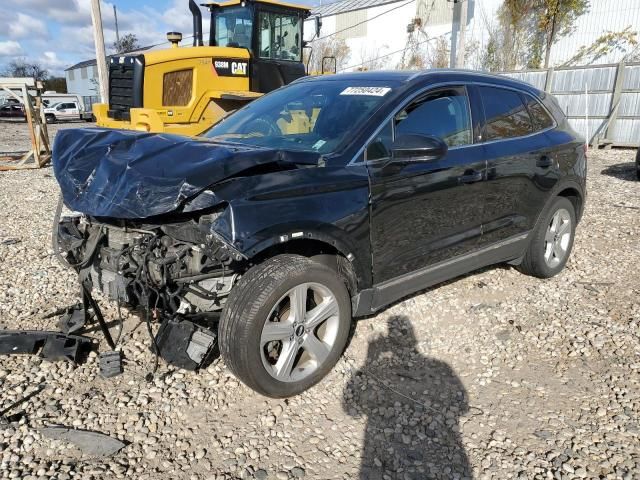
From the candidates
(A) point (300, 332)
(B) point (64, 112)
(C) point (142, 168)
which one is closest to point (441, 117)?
(A) point (300, 332)

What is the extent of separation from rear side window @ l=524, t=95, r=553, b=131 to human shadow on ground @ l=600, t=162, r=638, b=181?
7034 millimetres

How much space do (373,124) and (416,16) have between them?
92.6 feet

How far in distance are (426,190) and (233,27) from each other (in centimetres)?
808

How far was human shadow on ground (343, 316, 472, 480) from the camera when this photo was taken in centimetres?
251

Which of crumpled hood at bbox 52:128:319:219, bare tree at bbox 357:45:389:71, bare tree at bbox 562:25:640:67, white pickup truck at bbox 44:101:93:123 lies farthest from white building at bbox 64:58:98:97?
crumpled hood at bbox 52:128:319:219

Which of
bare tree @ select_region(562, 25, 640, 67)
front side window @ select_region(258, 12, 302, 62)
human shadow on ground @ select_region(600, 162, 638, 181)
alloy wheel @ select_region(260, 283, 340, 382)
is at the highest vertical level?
bare tree @ select_region(562, 25, 640, 67)

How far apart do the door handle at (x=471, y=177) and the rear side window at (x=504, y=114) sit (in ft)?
1.13

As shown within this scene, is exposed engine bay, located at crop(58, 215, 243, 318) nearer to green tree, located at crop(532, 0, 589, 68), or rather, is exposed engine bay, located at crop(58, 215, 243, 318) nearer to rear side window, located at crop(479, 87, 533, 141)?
rear side window, located at crop(479, 87, 533, 141)

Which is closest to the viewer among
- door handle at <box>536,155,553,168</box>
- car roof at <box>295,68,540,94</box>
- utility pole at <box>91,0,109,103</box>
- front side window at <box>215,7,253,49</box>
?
car roof at <box>295,68,540,94</box>

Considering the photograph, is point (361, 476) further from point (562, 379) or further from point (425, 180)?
point (425, 180)

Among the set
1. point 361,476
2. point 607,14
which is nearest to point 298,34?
point 361,476

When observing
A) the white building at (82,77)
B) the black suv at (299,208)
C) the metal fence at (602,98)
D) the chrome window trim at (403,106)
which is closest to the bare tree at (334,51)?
the metal fence at (602,98)

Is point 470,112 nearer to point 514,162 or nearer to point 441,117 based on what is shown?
point 441,117

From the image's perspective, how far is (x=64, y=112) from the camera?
3341cm
